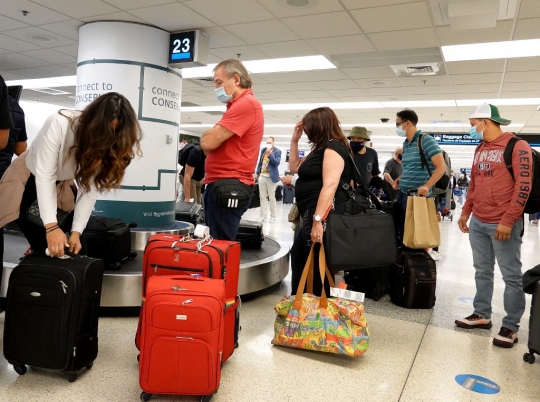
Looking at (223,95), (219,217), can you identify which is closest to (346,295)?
(219,217)

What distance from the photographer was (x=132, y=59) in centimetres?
532

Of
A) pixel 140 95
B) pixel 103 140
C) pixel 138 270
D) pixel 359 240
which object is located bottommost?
pixel 138 270

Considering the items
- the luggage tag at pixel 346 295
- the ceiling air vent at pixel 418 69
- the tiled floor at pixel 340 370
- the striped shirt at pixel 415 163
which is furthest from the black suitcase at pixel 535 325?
the ceiling air vent at pixel 418 69

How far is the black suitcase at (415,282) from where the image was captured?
3672mm

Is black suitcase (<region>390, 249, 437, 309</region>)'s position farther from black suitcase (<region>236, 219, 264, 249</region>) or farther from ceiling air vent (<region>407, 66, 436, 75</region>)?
ceiling air vent (<region>407, 66, 436, 75</region>)

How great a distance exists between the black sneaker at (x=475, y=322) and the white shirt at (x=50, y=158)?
2849mm

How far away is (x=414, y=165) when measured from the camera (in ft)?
13.3

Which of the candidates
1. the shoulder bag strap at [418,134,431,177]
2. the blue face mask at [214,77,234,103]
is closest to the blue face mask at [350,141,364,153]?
the shoulder bag strap at [418,134,431,177]

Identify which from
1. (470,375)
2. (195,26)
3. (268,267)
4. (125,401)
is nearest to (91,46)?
(195,26)

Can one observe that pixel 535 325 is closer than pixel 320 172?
Yes

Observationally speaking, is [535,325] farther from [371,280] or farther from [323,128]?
[323,128]

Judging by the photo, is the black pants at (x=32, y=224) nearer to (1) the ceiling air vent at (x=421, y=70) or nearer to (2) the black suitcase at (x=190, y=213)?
(2) the black suitcase at (x=190, y=213)

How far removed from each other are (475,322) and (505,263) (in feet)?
1.79

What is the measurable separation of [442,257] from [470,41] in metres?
3.04
